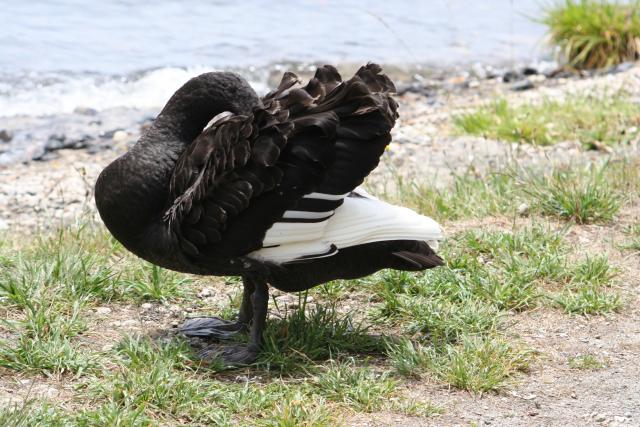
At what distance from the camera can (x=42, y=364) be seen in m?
3.89

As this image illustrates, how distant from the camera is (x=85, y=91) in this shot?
11695 millimetres

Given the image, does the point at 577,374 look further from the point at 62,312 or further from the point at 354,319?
the point at 62,312

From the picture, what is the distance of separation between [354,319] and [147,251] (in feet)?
3.58

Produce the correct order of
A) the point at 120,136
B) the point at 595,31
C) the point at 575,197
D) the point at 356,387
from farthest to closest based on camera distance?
1. the point at 595,31
2. the point at 120,136
3. the point at 575,197
4. the point at 356,387

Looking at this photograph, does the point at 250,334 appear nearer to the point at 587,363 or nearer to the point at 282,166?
the point at 282,166

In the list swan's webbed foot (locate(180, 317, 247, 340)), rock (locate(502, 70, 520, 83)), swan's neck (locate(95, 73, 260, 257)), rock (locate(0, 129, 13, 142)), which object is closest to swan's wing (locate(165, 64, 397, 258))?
swan's neck (locate(95, 73, 260, 257))

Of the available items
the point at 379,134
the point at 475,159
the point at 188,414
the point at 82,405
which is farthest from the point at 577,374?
the point at 475,159

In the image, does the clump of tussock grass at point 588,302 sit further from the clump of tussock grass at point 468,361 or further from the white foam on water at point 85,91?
the white foam on water at point 85,91

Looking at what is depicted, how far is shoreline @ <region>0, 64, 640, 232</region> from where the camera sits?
721cm

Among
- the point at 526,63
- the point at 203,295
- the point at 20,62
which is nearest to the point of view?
the point at 203,295

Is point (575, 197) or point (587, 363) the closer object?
point (587, 363)

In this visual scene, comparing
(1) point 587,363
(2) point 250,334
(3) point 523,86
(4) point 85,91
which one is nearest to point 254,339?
(2) point 250,334

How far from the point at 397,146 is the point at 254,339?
445cm

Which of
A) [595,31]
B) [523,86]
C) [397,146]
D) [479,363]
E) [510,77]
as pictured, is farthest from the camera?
[510,77]
